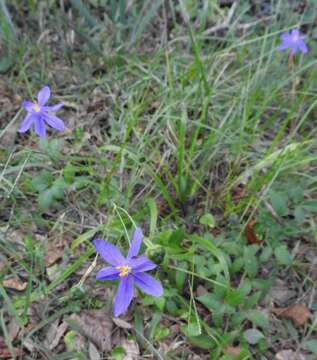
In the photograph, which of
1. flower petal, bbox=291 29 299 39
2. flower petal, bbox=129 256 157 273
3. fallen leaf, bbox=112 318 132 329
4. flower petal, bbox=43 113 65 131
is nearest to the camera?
flower petal, bbox=129 256 157 273

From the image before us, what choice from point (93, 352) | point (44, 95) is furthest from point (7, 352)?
point (44, 95)

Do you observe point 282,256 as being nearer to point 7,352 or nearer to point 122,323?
point 122,323

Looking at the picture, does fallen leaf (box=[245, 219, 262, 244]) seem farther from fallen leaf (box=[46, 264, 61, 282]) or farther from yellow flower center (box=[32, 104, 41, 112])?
yellow flower center (box=[32, 104, 41, 112])

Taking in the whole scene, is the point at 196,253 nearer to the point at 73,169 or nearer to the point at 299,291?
the point at 299,291

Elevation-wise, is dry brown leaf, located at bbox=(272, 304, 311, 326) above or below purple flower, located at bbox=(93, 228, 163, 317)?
below

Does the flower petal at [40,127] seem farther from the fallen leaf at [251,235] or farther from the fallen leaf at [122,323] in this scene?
the fallen leaf at [251,235]

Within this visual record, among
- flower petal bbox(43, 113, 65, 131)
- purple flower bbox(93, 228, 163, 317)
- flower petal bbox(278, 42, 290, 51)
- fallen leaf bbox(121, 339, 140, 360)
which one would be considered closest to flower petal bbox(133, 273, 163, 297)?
purple flower bbox(93, 228, 163, 317)

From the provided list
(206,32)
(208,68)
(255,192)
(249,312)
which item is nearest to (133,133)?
(208,68)
